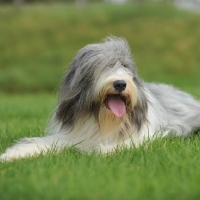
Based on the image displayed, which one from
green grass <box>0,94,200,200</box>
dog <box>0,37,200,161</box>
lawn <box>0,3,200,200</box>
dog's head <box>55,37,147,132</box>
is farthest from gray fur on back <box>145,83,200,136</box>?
green grass <box>0,94,200,200</box>

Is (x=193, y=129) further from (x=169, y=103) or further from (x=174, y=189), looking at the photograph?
(x=174, y=189)

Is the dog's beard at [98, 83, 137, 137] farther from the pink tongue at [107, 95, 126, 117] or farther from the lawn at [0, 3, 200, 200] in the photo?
the lawn at [0, 3, 200, 200]

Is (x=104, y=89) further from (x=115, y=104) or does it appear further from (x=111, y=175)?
(x=111, y=175)

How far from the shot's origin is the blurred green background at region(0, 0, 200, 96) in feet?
80.2

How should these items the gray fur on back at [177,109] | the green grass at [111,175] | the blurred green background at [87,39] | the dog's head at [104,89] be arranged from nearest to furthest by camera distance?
the green grass at [111,175]
the dog's head at [104,89]
the gray fur on back at [177,109]
the blurred green background at [87,39]

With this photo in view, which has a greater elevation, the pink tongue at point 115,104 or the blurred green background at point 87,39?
the pink tongue at point 115,104

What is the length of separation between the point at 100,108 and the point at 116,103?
19cm

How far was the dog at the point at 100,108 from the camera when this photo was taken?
541 centimetres

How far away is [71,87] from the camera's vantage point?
5750 mm

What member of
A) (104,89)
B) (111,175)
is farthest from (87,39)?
(111,175)

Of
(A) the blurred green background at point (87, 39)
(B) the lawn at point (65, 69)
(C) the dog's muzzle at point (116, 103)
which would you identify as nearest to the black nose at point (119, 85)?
(C) the dog's muzzle at point (116, 103)

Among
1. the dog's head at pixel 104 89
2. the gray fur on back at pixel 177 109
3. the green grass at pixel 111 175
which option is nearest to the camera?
the green grass at pixel 111 175

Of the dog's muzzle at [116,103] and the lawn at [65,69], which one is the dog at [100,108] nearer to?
the dog's muzzle at [116,103]

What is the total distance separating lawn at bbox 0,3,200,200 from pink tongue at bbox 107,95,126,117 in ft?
1.45
